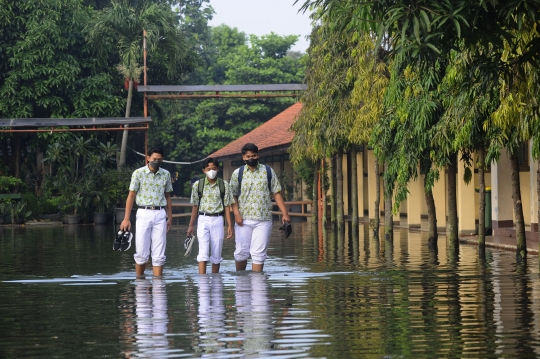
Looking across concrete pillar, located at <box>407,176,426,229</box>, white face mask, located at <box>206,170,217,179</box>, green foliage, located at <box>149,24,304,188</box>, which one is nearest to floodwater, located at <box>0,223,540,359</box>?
white face mask, located at <box>206,170,217,179</box>

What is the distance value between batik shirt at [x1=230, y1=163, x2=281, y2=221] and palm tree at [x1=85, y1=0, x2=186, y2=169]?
99.1 ft

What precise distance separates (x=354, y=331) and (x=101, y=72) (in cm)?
3916

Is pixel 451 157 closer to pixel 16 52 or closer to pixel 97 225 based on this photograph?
pixel 97 225

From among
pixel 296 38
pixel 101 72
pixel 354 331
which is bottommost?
pixel 354 331

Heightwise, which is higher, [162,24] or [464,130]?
[162,24]

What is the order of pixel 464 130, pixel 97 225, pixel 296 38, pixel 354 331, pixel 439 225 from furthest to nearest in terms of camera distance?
pixel 296 38 < pixel 97 225 < pixel 439 225 < pixel 464 130 < pixel 354 331

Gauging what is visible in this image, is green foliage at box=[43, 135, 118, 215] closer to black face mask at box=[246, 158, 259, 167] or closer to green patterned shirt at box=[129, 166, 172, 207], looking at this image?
green patterned shirt at box=[129, 166, 172, 207]

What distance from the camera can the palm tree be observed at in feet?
150

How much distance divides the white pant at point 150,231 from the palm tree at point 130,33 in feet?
99.4

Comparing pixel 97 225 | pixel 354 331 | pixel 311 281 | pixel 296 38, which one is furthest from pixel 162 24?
pixel 354 331

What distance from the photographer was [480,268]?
1686cm

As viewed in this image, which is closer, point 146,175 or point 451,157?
point 146,175

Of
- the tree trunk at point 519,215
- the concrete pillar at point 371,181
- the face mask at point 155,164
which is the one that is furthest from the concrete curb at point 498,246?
the concrete pillar at point 371,181

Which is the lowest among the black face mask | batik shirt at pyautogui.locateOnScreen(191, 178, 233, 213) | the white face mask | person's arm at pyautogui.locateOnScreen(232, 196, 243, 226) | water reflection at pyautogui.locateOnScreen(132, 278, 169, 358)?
water reflection at pyautogui.locateOnScreen(132, 278, 169, 358)
